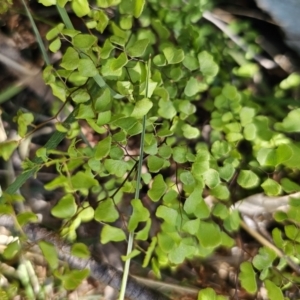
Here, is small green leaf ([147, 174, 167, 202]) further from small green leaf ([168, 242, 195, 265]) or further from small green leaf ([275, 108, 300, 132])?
small green leaf ([275, 108, 300, 132])

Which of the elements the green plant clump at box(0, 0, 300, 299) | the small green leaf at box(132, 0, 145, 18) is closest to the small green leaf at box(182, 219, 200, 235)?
the green plant clump at box(0, 0, 300, 299)

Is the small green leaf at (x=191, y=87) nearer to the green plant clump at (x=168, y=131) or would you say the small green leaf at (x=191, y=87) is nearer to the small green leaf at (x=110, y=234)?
the green plant clump at (x=168, y=131)

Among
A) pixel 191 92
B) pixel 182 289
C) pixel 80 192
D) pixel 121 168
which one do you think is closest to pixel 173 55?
pixel 191 92

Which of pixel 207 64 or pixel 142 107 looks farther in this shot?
pixel 207 64

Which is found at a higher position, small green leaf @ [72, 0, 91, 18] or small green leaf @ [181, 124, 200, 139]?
small green leaf @ [72, 0, 91, 18]

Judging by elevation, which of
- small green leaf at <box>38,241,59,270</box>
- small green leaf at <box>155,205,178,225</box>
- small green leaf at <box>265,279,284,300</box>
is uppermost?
small green leaf at <box>155,205,178,225</box>

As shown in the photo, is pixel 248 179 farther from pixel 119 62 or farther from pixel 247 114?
pixel 119 62

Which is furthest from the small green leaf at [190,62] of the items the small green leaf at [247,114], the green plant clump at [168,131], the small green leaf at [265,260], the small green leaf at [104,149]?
the small green leaf at [265,260]

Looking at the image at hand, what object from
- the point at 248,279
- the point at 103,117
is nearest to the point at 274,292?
the point at 248,279

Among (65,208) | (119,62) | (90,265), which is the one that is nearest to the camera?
(119,62)

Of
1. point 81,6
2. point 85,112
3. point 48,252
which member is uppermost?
point 81,6
